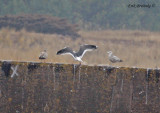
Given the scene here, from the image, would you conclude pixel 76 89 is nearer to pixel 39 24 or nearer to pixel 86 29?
pixel 39 24

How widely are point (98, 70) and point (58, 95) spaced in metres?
0.90

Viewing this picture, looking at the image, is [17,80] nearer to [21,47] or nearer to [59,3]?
[21,47]

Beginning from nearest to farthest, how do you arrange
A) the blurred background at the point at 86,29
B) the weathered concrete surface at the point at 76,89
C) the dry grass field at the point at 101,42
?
the weathered concrete surface at the point at 76,89 < the blurred background at the point at 86,29 < the dry grass field at the point at 101,42

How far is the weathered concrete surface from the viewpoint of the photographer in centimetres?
912

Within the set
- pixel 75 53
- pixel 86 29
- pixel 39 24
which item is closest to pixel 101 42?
pixel 86 29

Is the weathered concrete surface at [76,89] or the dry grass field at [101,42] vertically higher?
the dry grass field at [101,42]

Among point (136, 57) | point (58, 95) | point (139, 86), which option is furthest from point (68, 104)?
point (136, 57)

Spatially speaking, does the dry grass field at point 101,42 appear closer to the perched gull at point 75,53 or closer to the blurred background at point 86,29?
the blurred background at point 86,29

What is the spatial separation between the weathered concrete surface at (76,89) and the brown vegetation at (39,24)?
19847 millimetres

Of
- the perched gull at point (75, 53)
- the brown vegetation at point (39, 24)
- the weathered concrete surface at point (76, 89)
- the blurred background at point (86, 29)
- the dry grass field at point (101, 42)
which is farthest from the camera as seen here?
the brown vegetation at point (39, 24)

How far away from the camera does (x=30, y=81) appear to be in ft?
30.1

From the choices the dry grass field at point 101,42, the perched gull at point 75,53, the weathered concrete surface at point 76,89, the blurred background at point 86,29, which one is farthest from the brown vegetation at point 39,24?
the weathered concrete surface at point 76,89

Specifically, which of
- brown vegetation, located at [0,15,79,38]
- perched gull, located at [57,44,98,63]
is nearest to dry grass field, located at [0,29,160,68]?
brown vegetation, located at [0,15,79,38]

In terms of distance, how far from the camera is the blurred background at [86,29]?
22.4 metres
